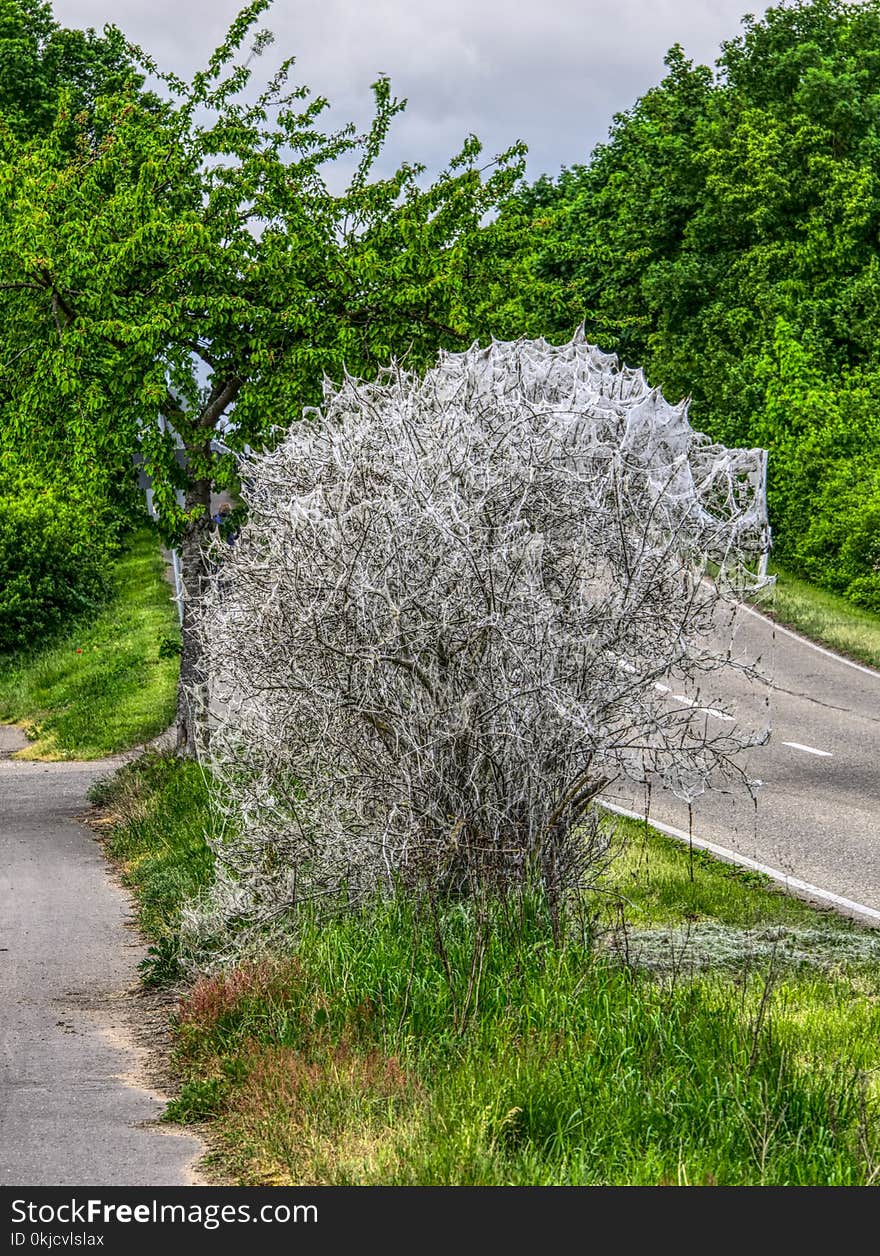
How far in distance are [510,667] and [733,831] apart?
6438 mm

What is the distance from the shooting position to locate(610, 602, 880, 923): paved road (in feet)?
41.6

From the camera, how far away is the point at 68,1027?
28.6 feet

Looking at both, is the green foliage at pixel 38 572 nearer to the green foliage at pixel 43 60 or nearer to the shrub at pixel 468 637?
the green foliage at pixel 43 60

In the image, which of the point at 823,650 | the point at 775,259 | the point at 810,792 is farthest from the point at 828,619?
the point at 775,259

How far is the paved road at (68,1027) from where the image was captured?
6086mm

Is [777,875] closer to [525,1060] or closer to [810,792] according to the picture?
[810,792]

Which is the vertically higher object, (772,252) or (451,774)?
(772,252)

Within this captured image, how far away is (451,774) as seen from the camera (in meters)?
8.21

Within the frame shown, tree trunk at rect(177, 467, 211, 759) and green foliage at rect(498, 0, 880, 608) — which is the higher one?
green foliage at rect(498, 0, 880, 608)

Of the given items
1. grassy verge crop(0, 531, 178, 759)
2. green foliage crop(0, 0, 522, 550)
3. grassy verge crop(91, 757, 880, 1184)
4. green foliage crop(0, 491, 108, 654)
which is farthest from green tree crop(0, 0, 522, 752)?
green foliage crop(0, 491, 108, 654)

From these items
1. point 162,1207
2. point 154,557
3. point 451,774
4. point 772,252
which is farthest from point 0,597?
point 162,1207

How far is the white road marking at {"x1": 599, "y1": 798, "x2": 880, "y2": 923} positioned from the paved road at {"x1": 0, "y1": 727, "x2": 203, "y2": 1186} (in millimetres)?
3631

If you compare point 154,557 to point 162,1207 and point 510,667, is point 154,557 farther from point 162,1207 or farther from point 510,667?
point 162,1207

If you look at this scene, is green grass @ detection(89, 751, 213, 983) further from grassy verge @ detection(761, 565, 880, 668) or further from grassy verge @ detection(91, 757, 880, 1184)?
grassy verge @ detection(761, 565, 880, 668)
